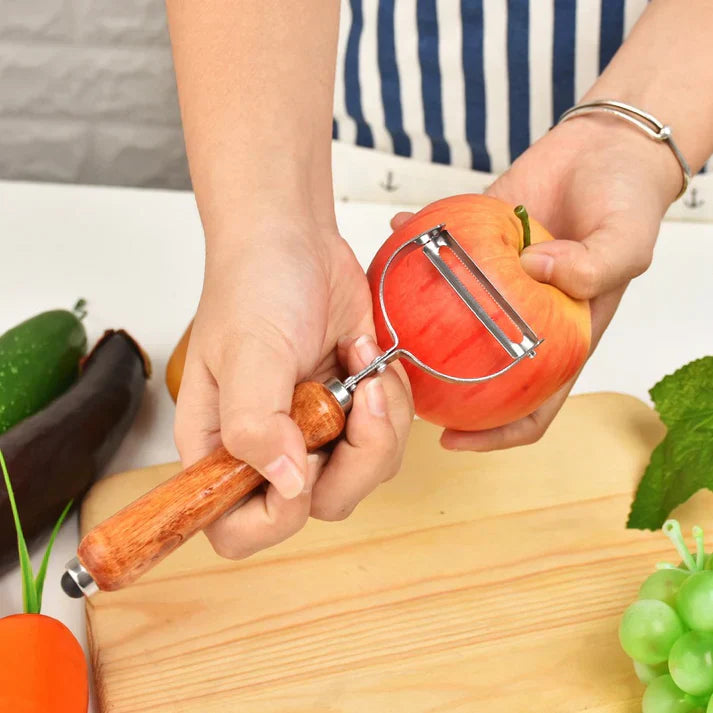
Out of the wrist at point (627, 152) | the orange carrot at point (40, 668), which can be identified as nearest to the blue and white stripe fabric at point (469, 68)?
the wrist at point (627, 152)

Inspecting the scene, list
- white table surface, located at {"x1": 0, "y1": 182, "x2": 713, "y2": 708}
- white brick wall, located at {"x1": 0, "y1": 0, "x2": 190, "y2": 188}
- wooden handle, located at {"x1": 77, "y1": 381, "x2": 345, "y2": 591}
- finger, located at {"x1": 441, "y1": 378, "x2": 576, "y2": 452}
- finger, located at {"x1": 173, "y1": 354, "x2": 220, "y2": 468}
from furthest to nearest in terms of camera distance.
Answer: white brick wall, located at {"x1": 0, "y1": 0, "x2": 190, "y2": 188}, white table surface, located at {"x1": 0, "y1": 182, "x2": 713, "y2": 708}, finger, located at {"x1": 441, "y1": 378, "x2": 576, "y2": 452}, finger, located at {"x1": 173, "y1": 354, "x2": 220, "y2": 468}, wooden handle, located at {"x1": 77, "y1": 381, "x2": 345, "y2": 591}

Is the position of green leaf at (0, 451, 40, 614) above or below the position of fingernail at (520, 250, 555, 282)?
below

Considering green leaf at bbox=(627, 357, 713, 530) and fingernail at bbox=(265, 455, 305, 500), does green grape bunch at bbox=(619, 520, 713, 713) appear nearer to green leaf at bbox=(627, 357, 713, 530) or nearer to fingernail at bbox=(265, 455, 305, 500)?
green leaf at bbox=(627, 357, 713, 530)

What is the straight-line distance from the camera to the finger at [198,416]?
0.69 meters

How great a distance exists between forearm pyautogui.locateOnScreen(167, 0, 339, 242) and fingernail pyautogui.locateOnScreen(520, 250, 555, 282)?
0.61ft

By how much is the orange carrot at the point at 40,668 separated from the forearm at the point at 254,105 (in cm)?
34

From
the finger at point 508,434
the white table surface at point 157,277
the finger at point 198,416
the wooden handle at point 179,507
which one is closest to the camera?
the wooden handle at point 179,507

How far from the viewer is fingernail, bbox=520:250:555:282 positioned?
0.71m

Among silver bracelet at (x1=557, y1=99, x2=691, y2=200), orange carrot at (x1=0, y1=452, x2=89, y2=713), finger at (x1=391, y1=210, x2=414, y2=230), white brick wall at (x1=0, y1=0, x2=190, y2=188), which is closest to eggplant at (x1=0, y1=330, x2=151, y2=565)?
orange carrot at (x1=0, y1=452, x2=89, y2=713)

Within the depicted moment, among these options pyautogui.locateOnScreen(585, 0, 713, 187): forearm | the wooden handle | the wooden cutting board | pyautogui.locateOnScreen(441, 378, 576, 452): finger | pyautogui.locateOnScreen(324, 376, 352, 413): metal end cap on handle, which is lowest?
the wooden cutting board

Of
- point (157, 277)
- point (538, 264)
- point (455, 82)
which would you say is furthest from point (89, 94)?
point (538, 264)

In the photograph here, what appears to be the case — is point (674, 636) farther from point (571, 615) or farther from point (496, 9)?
point (496, 9)

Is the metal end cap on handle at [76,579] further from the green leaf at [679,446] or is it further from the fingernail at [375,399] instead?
the green leaf at [679,446]

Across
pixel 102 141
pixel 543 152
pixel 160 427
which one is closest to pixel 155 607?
pixel 160 427
